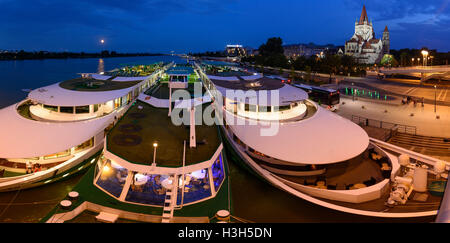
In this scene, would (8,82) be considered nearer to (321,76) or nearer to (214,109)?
(214,109)

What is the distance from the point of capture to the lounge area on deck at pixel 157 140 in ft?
34.2

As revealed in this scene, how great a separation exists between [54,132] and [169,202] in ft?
25.2

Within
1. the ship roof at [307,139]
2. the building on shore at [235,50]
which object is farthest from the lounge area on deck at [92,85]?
the building on shore at [235,50]

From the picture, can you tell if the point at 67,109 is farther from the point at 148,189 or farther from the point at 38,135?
the point at 148,189

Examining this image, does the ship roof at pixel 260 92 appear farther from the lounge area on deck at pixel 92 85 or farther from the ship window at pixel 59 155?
the ship window at pixel 59 155

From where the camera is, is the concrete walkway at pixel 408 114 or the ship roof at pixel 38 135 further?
the concrete walkway at pixel 408 114

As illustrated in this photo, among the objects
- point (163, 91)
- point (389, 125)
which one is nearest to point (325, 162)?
point (389, 125)

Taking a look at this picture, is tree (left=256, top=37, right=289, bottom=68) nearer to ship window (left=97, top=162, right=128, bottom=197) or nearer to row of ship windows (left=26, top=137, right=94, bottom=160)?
row of ship windows (left=26, top=137, right=94, bottom=160)

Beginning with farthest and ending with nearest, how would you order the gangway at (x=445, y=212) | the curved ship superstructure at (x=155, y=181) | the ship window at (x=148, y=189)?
the ship window at (x=148, y=189)
the curved ship superstructure at (x=155, y=181)
the gangway at (x=445, y=212)

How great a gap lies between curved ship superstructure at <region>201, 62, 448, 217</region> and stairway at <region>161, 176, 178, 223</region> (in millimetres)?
4131

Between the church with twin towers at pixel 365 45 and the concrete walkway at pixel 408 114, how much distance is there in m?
87.6

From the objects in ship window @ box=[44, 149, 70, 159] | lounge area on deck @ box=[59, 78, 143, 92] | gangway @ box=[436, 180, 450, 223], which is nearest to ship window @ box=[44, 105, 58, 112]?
lounge area on deck @ box=[59, 78, 143, 92]

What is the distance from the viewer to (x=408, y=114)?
2736 centimetres

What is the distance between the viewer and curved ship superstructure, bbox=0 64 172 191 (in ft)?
37.6
